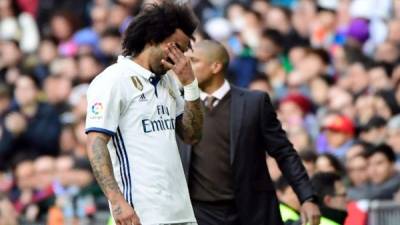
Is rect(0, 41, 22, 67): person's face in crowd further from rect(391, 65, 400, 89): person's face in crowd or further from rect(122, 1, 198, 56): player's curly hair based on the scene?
rect(122, 1, 198, 56): player's curly hair

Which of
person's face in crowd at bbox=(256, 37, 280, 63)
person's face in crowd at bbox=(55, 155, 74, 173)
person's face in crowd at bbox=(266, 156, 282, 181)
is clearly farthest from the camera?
person's face in crowd at bbox=(256, 37, 280, 63)

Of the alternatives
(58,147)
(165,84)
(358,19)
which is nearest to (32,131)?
(58,147)

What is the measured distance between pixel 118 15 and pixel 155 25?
12.4 metres

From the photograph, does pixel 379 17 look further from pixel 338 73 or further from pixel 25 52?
pixel 25 52

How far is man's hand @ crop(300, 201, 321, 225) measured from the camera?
10148 millimetres

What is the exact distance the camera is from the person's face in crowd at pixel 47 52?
21344mm

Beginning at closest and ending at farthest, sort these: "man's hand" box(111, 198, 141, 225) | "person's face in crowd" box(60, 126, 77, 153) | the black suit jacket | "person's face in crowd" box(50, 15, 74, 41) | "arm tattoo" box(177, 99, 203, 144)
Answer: "man's hand" box(111, 198, 141, 225) < "arm tattoo" box(177, 99, 203, 144) < the black suit jacket < "person's face in crowd" box(60, 126, 77, 153) < "person's face in crowd" box(50, 15, 74, 41)

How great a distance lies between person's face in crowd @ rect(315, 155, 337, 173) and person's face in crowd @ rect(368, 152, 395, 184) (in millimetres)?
1150

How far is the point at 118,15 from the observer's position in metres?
21.1

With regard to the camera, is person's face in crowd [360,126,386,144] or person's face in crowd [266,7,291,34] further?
person's face in crowd [266,7,291,34]

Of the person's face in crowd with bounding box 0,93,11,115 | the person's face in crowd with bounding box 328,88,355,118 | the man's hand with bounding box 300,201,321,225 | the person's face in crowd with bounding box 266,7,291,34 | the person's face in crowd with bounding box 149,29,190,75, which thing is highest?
the person's face in crowd with bounding box 266,7,291,34

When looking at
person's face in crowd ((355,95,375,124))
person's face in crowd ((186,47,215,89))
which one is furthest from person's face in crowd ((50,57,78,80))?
person's face in crowd ((186,47,215,89))

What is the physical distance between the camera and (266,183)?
10484 mm

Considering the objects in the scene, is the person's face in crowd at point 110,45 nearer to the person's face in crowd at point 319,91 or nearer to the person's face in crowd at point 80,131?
the person's face in crowd at point 80,131
